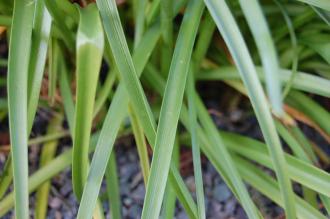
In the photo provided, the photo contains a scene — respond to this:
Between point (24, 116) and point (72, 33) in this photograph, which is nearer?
point (24, 116)

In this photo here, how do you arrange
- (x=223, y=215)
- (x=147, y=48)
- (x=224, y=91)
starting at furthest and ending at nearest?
1. (x=224, y=91)
2. (x=223, y=215)
3. (x=147, y=48)

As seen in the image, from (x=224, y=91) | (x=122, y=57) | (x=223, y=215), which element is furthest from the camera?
(x=224, y=91)

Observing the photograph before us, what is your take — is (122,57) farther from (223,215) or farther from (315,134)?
(315,134)

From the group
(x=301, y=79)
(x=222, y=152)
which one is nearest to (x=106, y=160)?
(x=222, y=152)

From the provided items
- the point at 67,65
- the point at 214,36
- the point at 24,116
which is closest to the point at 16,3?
the point at 24,116

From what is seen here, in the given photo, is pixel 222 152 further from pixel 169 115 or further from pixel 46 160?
pixel 46 160

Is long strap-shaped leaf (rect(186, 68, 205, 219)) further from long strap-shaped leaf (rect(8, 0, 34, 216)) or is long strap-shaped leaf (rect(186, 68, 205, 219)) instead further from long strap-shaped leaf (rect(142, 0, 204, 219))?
long strap-shaped leaf (rect(8, 0, 34, 216))

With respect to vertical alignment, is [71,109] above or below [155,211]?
above

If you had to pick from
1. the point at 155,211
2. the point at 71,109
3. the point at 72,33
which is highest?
the point at 72,33
